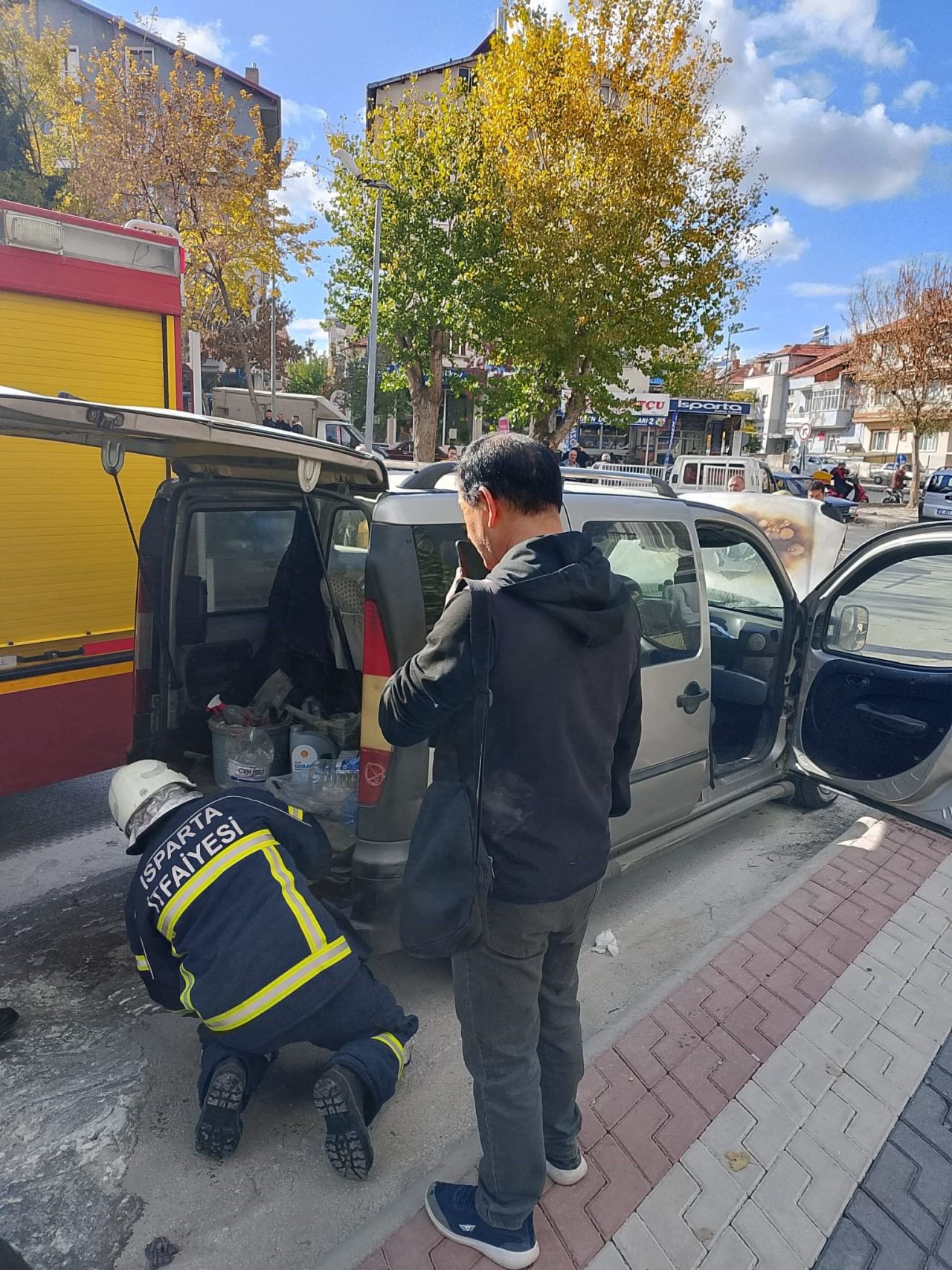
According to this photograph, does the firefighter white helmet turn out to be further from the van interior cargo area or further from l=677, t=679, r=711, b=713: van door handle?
l=677, t=679, r=711, b=713: van door handle

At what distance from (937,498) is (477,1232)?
30308 millimetres

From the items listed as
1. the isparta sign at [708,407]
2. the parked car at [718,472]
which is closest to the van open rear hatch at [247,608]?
the parked car at [718,472]

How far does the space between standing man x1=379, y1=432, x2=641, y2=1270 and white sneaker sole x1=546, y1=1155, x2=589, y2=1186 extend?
Result: 23cm

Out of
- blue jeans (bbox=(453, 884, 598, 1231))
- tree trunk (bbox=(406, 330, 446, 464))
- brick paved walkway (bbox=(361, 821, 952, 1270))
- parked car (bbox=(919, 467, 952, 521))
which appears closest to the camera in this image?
blue jeans (bbox=(453, 884, 598, 1231))

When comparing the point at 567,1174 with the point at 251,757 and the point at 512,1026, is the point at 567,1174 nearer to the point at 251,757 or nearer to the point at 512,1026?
the point at 512,1026

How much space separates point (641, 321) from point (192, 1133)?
17.0 metres

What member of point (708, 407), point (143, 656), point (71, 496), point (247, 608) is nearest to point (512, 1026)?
point (143, 656)

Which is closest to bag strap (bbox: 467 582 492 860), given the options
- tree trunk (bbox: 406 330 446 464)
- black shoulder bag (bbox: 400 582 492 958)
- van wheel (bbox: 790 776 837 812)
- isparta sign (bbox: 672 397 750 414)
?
black shoulder bag (bbox: 400 582 492 958)

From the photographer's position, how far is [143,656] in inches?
149

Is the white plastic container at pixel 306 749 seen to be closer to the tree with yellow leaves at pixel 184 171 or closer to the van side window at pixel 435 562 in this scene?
the van side window at pixel 435 562

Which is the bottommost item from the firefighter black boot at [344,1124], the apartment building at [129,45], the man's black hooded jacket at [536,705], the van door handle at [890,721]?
the firefighter black boot at [344,1124]

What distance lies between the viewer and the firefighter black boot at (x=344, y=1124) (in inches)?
87.8

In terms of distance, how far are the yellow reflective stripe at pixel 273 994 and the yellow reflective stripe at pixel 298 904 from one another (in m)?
0.03

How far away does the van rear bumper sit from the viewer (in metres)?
2.75
